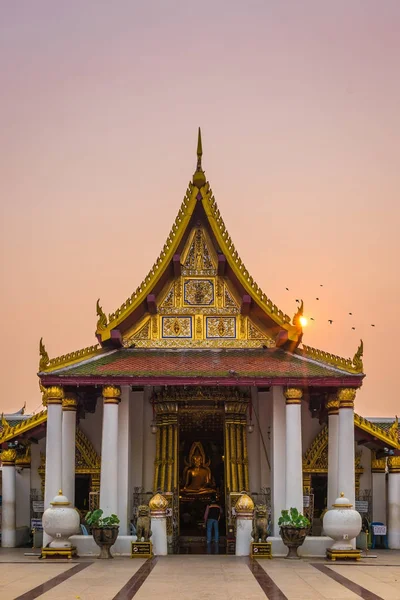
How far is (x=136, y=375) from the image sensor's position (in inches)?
667

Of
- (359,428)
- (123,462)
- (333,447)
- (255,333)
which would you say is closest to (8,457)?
(123,462)

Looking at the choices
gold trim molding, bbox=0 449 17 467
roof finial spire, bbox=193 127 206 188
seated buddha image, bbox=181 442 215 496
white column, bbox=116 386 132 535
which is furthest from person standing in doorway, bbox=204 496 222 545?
roof finial spire, bbox=193 127 206 188

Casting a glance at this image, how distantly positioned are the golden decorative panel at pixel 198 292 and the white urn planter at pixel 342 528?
18.2ft

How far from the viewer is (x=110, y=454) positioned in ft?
55.1

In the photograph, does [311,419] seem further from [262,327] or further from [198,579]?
[198,579]

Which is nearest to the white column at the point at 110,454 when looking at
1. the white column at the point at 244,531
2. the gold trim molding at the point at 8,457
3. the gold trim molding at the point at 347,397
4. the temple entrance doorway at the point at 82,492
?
the white column at the point at 244,531

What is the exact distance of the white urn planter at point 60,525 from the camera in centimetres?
1614

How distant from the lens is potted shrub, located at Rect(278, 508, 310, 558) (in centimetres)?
1585

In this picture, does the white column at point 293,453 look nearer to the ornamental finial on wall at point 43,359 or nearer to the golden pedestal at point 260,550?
the golden pedestal at point 260,550

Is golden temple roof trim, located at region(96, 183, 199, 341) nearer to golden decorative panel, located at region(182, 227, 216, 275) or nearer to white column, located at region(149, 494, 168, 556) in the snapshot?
golden decorative panel, located at region(182, 227, 216, 275)

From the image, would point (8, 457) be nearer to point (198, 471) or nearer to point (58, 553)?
point (198, 471)

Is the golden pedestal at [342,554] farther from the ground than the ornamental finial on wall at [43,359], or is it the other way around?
the ornamental finial on wall at [43,359]

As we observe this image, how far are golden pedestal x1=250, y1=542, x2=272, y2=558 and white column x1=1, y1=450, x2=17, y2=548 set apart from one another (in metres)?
7.11

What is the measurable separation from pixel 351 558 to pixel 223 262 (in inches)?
276
